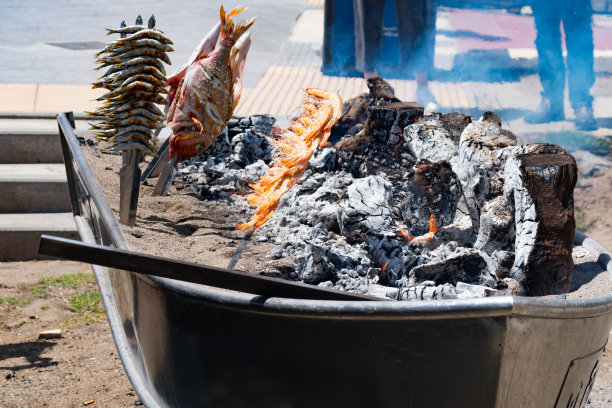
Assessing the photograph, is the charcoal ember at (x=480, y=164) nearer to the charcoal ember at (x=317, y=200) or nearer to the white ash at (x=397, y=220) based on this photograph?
the white ash at (x=397, y=220)

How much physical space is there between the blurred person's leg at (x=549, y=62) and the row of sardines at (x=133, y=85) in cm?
600

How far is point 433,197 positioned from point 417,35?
664 centimetres

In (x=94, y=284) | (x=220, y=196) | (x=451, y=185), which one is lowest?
(x=94, y=284)

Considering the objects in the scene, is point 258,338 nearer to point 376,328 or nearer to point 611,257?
point 376,328

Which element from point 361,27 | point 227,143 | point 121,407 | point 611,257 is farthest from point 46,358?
point 361,27

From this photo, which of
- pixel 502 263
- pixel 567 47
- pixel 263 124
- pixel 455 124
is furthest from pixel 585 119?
pixel 502 263

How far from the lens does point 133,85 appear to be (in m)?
3.24

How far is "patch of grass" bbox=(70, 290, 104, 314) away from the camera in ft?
15.6

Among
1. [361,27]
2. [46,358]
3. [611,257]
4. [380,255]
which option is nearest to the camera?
[611,257]

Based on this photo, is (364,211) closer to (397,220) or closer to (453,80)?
(397,220)

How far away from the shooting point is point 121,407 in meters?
3.51

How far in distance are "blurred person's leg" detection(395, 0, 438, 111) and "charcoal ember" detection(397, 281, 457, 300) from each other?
7144 millimetres

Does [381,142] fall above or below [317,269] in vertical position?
above

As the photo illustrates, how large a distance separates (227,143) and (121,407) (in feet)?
5.94
